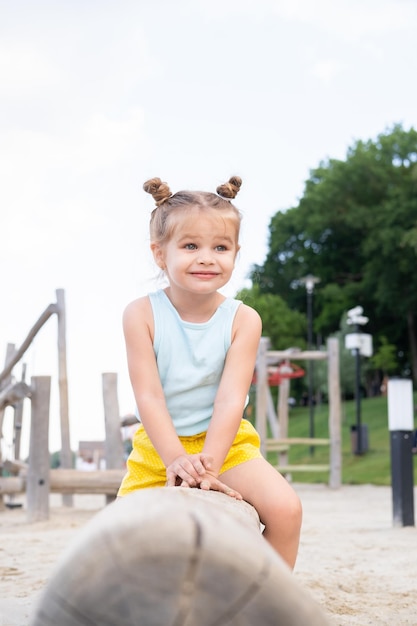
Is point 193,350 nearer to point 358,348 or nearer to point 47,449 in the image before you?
point 47,449

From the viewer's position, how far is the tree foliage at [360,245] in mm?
35250

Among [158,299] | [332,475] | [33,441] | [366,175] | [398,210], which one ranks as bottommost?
[332,475]

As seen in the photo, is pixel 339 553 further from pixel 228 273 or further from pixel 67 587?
pixel 67 587

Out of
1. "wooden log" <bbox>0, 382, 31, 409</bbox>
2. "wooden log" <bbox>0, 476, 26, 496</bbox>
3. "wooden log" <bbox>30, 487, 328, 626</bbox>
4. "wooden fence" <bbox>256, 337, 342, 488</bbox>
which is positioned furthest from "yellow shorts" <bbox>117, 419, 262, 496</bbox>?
"wooden fence" <bbox>256, 337, 342, 488</bbox>

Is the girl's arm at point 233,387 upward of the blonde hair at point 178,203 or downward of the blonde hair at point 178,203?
downward

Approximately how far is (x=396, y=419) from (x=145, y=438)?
16.6ft

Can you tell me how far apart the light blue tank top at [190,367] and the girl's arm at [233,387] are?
0.05m

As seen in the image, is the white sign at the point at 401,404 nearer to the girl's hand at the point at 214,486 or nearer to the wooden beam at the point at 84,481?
the wooden beam at the point at 84,481

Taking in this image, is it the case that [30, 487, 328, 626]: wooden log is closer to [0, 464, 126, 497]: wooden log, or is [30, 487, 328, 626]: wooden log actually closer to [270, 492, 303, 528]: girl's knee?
[270, 492, 303, 528]: girl's knee

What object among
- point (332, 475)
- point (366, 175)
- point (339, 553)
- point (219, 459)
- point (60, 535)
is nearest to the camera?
point (219, 459)

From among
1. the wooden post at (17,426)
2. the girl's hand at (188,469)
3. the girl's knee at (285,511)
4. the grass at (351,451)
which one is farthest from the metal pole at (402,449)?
the wooden post at (17,426)

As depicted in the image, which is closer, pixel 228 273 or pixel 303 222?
pixel 228 273

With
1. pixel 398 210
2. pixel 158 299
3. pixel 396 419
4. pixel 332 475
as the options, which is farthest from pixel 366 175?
pixel 158 299

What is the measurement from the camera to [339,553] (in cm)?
574
